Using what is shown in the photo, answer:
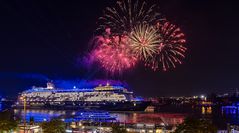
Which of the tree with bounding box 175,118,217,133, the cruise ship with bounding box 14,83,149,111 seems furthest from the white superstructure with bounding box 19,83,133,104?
the tree with bounding box 175,118,217,133

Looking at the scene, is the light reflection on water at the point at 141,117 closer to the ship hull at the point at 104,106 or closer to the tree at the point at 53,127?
the ship hull at the point at 104,106

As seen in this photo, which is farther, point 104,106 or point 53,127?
point 104,106

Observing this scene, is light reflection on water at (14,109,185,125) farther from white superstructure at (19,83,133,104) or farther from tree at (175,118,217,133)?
tree at (175,118,217,133)

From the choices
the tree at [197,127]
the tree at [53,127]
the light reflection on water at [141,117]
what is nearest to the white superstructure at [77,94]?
the light reflection on water at [141,117]

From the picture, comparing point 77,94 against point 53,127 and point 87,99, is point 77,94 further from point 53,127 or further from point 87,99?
point 53,127

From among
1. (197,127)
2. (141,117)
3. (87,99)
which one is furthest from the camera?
(87,99)

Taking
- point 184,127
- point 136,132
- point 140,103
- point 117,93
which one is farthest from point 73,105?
point 184,127

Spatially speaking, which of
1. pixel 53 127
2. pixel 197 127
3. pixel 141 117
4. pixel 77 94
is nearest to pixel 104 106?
pixel 77 94

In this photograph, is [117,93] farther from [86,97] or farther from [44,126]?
[44,126]
